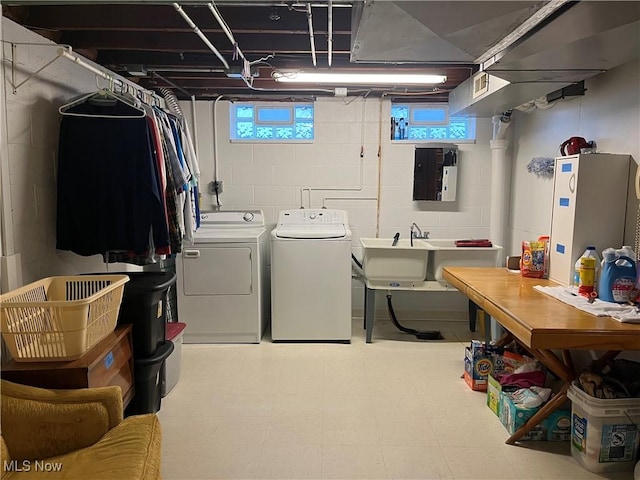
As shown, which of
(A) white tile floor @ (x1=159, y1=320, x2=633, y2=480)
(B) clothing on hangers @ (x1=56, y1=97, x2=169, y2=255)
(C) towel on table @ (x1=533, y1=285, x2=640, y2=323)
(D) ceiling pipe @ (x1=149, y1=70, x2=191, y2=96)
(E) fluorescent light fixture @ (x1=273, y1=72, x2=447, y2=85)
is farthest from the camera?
(D) ceiling pipe @ (x1=149, y1=70, x2=191, y2=96)

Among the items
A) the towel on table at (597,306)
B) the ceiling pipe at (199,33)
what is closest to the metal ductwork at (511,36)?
the ceiling pipe at (199,33)

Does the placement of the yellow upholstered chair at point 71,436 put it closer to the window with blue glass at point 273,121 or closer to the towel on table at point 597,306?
the towel on table at point 597,306

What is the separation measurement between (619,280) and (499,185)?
2.12 metres

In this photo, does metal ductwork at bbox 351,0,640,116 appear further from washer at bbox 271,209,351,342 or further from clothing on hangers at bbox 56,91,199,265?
washer at bbox 271,209,351,342

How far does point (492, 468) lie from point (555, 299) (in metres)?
0.89

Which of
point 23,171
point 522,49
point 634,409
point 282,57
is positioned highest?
point 282,57

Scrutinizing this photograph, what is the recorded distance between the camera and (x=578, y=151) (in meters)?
2.80

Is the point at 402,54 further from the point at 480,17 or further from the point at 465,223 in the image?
the point at 465,223

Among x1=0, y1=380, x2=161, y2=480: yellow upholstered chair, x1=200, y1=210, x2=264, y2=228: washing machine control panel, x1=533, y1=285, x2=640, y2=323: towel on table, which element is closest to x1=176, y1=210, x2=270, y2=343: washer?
x1=200, y1=210, x2=264, y2=228: washing machine control panel

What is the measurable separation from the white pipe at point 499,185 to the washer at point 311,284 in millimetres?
1452

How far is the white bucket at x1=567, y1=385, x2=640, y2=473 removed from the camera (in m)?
2.12

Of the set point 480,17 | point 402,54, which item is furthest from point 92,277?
point 480,17

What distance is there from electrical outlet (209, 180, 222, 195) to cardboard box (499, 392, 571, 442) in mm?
3136

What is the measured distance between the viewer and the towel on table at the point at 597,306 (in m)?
2.04
